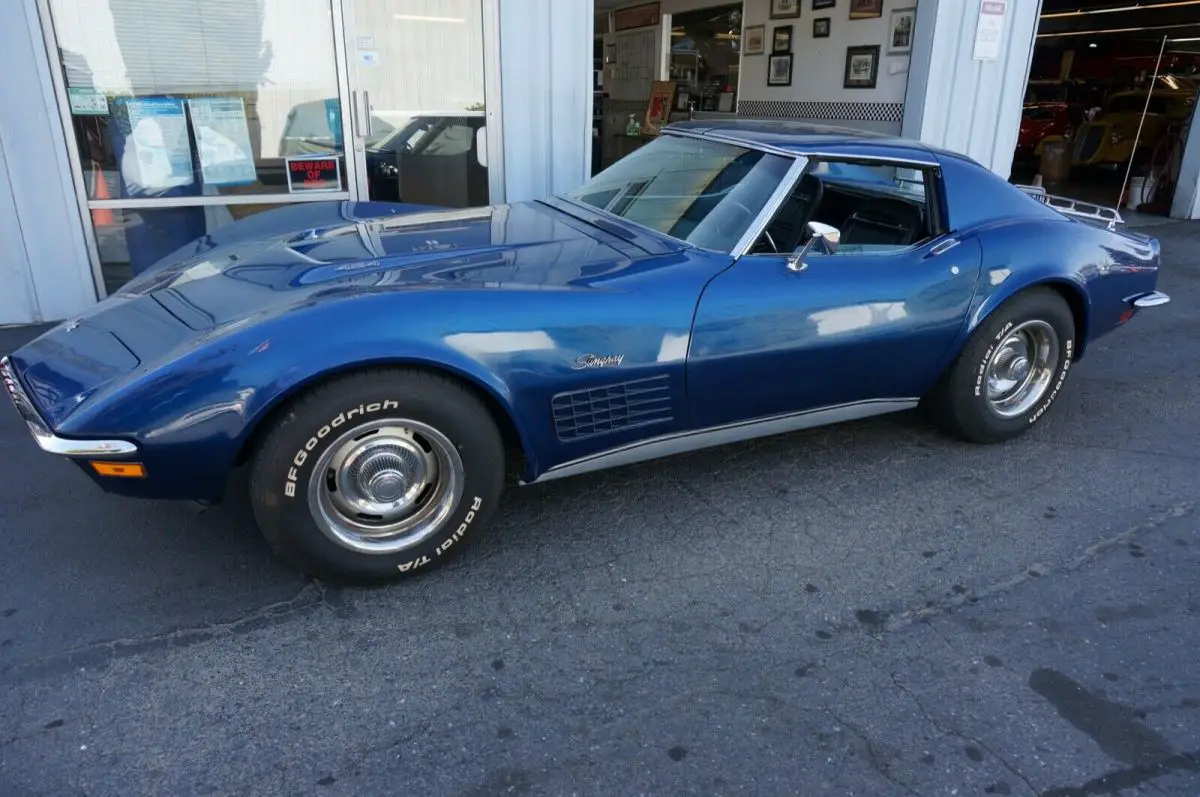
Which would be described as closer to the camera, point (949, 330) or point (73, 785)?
point (73, 785)

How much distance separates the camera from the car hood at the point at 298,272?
8.38 feet

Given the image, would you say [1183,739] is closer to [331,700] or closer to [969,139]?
[331,700]

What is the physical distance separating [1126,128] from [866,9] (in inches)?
276

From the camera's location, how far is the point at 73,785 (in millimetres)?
1966

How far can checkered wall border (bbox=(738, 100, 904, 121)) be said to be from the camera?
8.41 m

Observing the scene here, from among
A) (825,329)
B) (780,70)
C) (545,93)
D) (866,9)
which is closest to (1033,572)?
(825,329)

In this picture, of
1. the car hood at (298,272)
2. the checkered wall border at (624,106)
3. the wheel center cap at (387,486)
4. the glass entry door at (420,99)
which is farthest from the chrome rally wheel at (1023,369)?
the checkered wall border at (624,106)

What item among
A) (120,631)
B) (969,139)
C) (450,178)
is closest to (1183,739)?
(120,631)

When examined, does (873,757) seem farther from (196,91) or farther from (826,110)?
(826,110)

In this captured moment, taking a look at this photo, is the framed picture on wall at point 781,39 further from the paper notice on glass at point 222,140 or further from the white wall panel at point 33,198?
the white wall panel at point 33,198

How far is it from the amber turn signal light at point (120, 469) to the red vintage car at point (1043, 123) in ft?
51.7

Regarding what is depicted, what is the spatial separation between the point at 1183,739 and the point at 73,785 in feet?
9.05

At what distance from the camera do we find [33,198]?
207 inches

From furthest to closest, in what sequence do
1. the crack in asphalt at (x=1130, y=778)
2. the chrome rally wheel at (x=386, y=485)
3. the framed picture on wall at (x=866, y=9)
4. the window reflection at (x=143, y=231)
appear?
1. the framed picture on wall at (x=866, y=9)
2. the window reflection at (x=143, y=231)
3. the chrome rally wheel at (x=386, y=485)
4. the crack in asphalt at (x=1130, y=778)
